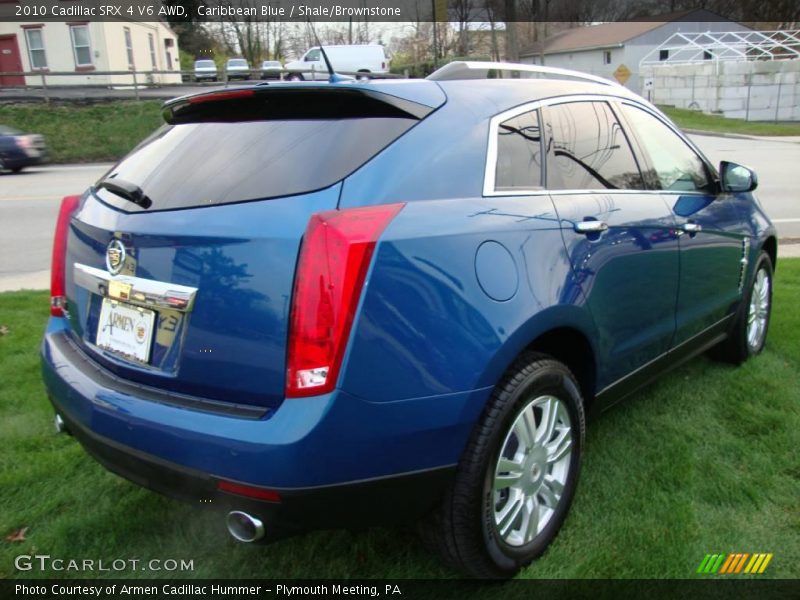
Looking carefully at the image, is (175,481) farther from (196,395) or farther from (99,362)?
(99,362)

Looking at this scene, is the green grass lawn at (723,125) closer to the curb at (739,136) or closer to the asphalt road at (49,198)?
the curb at (739,136)

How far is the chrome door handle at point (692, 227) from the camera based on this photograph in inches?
132

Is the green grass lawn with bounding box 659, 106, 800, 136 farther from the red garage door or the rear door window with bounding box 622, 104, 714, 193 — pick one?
the red garage door

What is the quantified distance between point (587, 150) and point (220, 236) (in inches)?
66.0

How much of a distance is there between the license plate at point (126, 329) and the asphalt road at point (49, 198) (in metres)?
4.74

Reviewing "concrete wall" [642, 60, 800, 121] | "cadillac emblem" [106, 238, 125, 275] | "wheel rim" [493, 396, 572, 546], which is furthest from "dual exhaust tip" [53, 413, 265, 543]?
"concrete wall" [642, 60, 800, 121]

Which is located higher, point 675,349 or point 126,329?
point 126,329

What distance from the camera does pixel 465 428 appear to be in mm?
2156

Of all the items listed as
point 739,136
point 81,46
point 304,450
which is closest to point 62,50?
point 81,46

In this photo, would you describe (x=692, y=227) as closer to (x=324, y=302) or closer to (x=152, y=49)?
(x=324, y=302)

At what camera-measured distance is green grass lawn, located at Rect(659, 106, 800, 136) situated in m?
25.6

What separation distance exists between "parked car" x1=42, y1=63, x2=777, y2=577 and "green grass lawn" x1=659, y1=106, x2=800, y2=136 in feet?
85.8

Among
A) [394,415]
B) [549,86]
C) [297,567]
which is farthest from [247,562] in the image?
[549,86]

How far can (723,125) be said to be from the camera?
1107 inches
